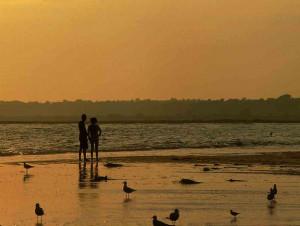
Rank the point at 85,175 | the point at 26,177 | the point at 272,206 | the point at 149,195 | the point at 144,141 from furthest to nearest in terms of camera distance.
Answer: the point at 144,141 < the point at 85,175 < the point at 26,177 < the point at 149,195 < the point at 272,206

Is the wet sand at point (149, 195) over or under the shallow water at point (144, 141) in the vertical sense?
under

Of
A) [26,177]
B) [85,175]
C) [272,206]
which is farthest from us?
[85,175]

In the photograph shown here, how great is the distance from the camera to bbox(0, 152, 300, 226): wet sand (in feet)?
47.4

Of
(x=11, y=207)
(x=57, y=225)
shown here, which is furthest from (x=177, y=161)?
(x=57, y=225)

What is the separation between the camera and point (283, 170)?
2558 centimetres

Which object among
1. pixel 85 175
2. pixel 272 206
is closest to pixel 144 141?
pixel 85 175

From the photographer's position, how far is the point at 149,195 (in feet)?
59.3

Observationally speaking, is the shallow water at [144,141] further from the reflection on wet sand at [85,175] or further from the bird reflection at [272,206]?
the bird reflection at [272,206]

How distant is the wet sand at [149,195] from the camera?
14461 mm

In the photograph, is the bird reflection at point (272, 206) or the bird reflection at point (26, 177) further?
the bird reflection at point (26, 177)

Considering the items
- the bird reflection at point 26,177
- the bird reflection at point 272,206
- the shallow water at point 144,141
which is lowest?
the bird reflection at point 26,177

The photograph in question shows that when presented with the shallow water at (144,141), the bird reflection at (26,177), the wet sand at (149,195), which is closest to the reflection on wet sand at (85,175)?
the wet sand at (149,195)

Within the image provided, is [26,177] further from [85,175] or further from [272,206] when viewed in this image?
[272,206]

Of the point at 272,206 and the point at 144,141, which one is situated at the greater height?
the point at 144,141
